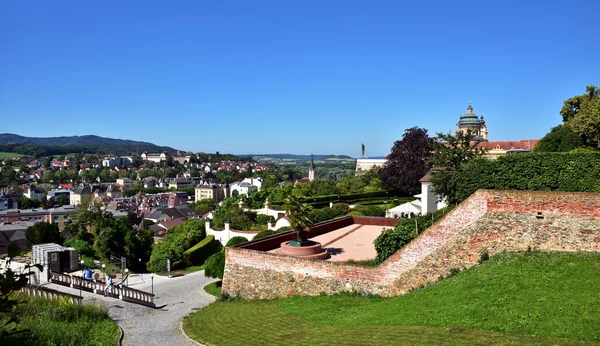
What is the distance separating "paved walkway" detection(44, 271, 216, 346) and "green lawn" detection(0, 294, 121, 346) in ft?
2.36

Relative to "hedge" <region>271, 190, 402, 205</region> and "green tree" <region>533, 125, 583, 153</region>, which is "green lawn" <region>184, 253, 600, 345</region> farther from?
"hedge" <region>271, 190, 402, 205</region>

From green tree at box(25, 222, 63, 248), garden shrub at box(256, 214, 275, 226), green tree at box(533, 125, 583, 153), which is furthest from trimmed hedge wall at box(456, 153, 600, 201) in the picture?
green tree at box(25, 222, 63, 248)

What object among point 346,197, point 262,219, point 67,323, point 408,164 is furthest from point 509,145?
point 67,323

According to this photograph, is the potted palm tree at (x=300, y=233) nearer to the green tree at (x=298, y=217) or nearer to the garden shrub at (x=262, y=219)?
the green tree at (x=298, y=217)

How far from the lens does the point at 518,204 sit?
13.5 meters

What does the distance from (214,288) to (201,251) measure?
1009cm

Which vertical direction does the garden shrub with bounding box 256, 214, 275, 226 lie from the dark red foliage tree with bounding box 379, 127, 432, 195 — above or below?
below

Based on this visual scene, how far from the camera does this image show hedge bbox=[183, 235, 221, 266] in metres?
29.9

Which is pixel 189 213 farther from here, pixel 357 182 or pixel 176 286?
pixel 176 286

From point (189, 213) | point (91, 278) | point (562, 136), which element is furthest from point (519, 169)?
point (189, 213)

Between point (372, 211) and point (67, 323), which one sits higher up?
point (372, 211)

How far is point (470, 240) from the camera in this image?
13.9 metres

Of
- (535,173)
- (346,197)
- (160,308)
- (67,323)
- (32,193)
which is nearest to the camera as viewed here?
(67,323)

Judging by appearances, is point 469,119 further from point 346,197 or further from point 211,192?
point 211,192
